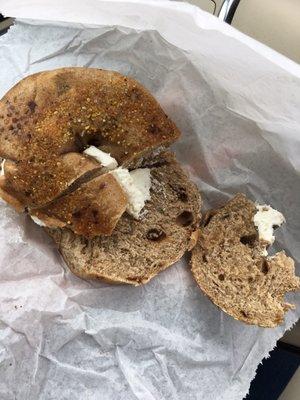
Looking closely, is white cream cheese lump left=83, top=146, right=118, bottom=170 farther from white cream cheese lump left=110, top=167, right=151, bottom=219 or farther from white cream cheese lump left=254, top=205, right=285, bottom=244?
white cream cheese lump left=254, top=205, right=285, bottom=244

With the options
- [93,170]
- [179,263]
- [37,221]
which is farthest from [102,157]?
[179,263]

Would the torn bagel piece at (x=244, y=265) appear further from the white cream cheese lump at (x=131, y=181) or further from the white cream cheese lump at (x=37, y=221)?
the white cream cheese lump at (x=37, y=221)

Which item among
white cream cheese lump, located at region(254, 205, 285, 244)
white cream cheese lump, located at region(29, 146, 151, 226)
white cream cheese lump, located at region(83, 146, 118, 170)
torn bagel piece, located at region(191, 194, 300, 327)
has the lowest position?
torn bagel piece, located at region(191, 194, 300, 327)

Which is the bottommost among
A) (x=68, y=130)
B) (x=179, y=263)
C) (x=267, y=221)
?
(x=179, y=263)

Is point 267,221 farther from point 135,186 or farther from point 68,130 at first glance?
point 68,130

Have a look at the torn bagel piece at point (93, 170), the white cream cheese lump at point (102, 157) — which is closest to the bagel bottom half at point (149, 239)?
the torn bagel piece at point (93, 170)

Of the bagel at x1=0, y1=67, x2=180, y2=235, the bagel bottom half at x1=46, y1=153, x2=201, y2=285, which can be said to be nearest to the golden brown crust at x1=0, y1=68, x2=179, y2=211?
the bagel at x1=0, y1=67, x2=180, y2=235
